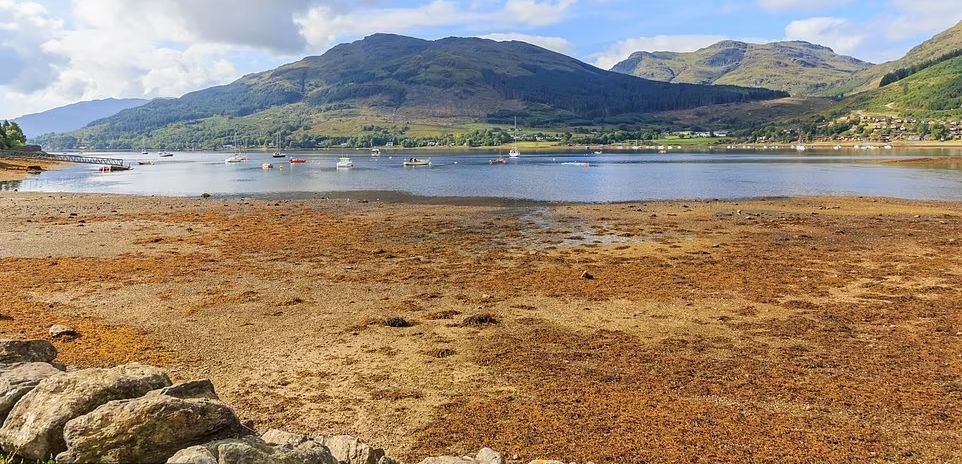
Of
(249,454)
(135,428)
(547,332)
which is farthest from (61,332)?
(547,332)

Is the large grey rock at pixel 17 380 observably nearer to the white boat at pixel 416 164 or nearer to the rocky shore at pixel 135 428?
the rocky shore at pixel 135 428

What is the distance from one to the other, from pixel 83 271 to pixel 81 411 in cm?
2114

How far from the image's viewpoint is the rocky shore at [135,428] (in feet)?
22.7

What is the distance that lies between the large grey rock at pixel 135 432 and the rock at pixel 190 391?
507 mm

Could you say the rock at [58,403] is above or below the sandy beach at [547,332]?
above

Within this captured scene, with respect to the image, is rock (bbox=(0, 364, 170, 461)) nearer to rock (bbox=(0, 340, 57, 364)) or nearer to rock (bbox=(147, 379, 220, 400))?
rock (bbox=(147, 379, 220, 400))

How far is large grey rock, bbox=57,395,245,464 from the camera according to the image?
22.7ft

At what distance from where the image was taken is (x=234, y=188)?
87500 mm

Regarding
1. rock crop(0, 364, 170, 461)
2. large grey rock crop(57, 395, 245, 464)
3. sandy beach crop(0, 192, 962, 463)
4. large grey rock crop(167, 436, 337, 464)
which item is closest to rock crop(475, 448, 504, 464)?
sandy beach crop(0, 192, 962, 463)

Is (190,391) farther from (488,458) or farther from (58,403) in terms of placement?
(488,458)

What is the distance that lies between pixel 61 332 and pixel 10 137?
7476 inches

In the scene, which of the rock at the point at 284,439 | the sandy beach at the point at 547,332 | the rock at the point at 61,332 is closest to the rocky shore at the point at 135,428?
the rock at the point at 284,439

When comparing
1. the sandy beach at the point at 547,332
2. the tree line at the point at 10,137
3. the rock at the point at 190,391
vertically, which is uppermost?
the tree line at the point at 10,137

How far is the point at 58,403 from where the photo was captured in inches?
296
